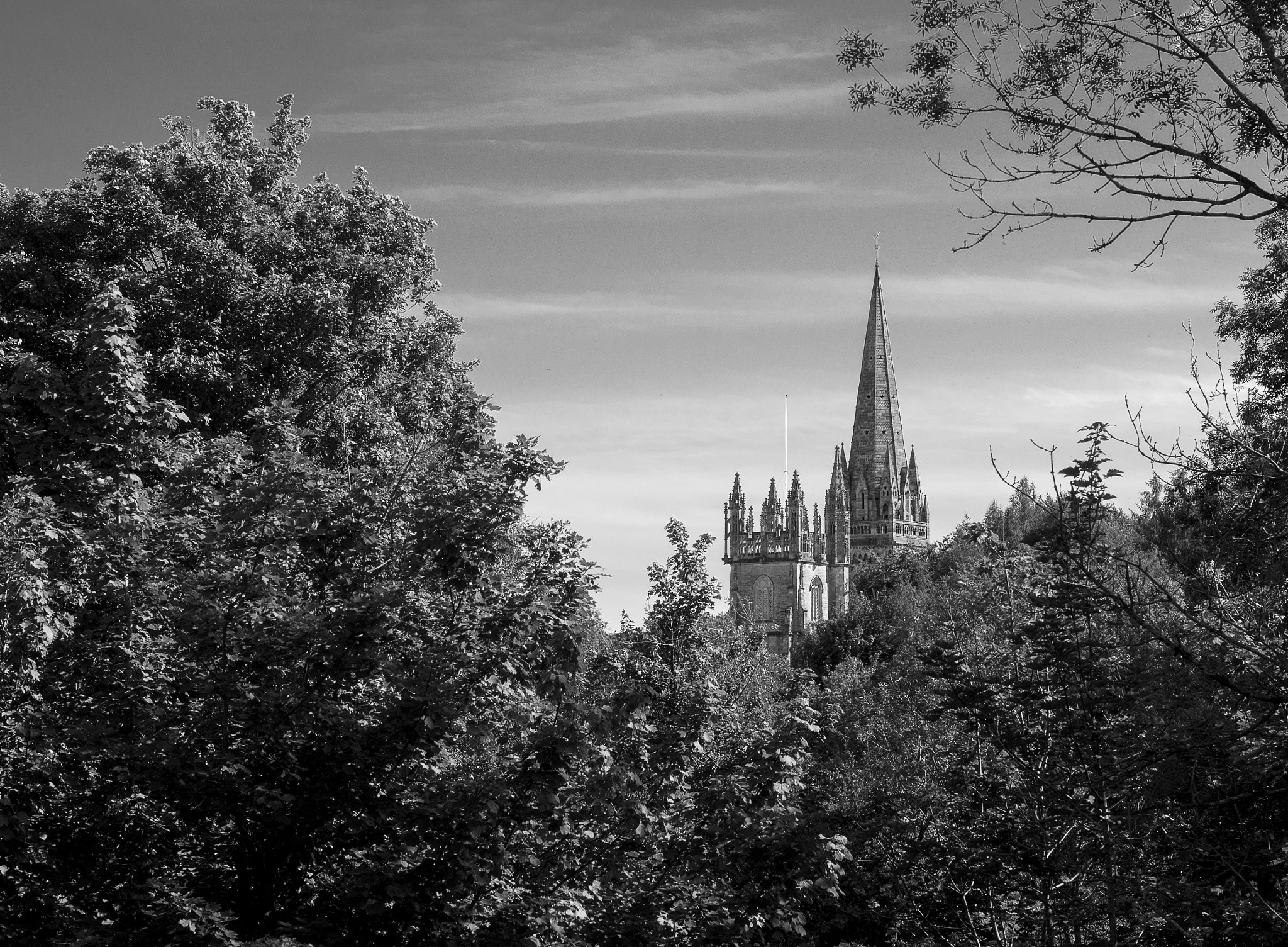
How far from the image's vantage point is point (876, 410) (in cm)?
13150

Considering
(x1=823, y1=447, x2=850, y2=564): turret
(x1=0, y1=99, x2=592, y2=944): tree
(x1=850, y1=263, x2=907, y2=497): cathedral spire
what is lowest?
(x1=0, y1=99, x2=592, y2=944): tree

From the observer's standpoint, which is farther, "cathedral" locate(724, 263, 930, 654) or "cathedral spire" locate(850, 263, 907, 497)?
"cathedral spire" locate(850, 263, 907, 497)

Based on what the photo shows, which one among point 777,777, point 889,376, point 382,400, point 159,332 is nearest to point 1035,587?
point 777,777

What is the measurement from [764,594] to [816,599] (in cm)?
586

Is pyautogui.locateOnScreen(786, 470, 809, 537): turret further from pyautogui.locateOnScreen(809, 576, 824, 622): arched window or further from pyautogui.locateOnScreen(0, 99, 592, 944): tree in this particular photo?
pyautogui.locateOnScreen(0, 99, 592, 944): tree

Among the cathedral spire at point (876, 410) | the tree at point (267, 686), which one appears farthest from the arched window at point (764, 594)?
the tree at point (267, 686)

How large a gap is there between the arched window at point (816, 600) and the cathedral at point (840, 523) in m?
0.08

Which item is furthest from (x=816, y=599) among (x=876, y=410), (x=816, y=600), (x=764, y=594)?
(x=876, y=410)

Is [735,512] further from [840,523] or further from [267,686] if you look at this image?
[267,686]

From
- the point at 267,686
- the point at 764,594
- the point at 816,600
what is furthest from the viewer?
the point at 816,600

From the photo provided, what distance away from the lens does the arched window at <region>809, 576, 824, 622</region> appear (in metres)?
120

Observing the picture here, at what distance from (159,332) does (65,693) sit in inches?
402

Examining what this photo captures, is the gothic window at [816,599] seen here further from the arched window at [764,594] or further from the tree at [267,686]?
the tree at [267,686]

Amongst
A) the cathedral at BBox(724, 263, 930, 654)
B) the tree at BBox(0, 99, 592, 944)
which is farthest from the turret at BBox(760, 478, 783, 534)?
the tree at BBox(0, 99, 592, 944)
